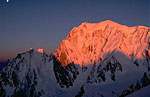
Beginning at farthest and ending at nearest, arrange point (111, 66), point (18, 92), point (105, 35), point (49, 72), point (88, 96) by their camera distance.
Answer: point (105, 35)
point (49, 72)
point (111, 66)
point (18, 92)
point (88, 96)

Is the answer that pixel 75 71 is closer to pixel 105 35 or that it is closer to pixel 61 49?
pixel 61 49

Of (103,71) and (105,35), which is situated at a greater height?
(105,35)

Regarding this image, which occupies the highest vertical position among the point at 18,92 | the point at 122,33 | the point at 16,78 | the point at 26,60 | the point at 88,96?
the point at 122,33

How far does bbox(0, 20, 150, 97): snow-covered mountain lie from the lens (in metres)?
133

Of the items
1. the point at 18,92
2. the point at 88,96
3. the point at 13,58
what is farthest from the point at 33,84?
the point at 88,96

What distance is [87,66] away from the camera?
163m

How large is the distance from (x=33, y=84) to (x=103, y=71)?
51614 mm

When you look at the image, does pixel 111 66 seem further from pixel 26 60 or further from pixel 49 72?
pixel 26 60

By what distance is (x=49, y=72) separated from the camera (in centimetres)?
15538

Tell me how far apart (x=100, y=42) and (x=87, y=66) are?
967 inches

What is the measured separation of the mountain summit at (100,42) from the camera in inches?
6009

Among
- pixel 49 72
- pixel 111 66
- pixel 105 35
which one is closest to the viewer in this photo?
pixel 111 66

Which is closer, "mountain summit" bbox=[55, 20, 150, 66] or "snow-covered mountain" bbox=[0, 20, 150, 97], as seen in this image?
"snow-covered mountain" bbox=[0, 20, 150, 97]

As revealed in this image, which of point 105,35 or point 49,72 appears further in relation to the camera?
point 105,35
